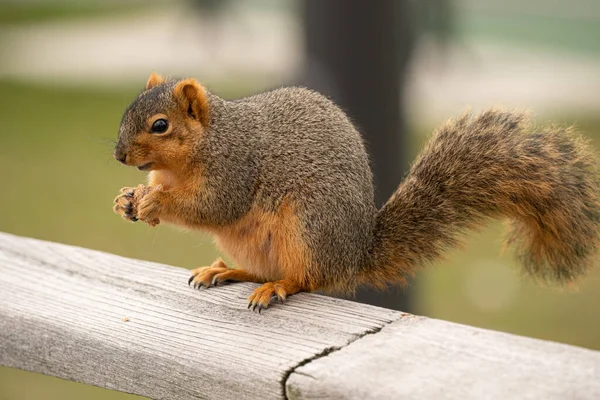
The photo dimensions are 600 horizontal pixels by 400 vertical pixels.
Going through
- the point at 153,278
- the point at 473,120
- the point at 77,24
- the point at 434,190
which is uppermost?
the point at 473,120

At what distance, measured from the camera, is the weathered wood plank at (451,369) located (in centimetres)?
107

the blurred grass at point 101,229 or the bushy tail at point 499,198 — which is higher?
the bushy tail at point 499,198

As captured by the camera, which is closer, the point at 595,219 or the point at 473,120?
the point at 595,219

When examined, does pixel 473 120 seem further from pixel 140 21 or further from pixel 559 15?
pixel 140 21

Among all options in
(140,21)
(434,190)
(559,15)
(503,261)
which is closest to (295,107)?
(434,190)

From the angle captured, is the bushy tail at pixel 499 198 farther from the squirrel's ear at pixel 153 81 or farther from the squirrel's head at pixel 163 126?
the squirrel's ear at pixel 153 81

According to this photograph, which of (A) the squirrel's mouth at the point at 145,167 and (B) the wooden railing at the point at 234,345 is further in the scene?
(A) the squirrel's mouth at the point at 145,167

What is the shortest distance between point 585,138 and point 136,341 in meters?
0.91

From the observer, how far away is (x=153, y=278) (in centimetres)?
166

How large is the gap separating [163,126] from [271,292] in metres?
0.44

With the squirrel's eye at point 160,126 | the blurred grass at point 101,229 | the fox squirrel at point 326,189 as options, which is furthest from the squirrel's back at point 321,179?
the blurred grass at point 101,229

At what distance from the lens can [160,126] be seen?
6.04ft

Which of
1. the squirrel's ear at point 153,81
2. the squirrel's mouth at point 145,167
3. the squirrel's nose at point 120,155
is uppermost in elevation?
the squirrel's ear at point 153,81

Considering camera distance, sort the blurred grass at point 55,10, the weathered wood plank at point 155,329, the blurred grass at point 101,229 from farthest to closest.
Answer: the blurred grass at point 55,10 → the blurred grass at point 101,229 → the weathered wood plank at point 155,329
